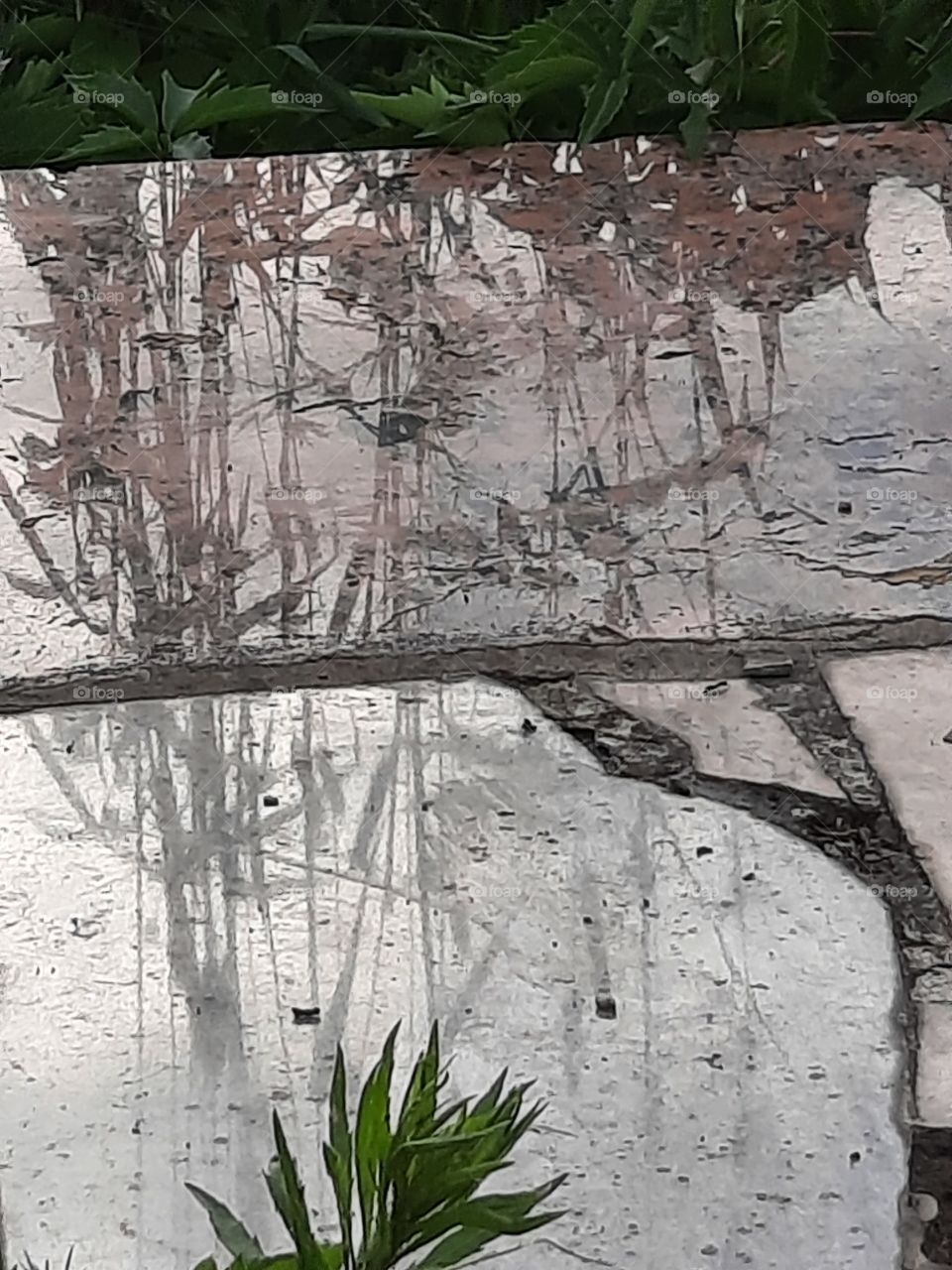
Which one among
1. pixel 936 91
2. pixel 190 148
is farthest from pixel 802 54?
pixel 190 148

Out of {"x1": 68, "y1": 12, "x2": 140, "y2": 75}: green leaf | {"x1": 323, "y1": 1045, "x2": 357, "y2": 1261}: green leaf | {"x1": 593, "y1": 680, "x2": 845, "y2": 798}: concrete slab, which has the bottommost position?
{"x1": 323, "y1": 1045, "x2": 357, "y2": 1261}: green leaf

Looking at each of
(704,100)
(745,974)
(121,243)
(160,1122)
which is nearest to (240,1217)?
(160,1122)

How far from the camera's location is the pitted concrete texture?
734 millimetres

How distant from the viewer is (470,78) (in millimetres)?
1475

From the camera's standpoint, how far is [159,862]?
0.87 m

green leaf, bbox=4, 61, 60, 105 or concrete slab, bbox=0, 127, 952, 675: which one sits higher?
green leaf, bbox=4, 61, 60, 105

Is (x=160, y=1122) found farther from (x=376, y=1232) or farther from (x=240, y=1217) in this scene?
(x=376, y=1232)

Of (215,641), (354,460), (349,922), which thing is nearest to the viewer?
(349,922)

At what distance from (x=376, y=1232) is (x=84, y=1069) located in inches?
11.0

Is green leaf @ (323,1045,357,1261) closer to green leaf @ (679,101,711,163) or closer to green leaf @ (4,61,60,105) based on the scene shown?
green leaf @ (679,101,711,163)

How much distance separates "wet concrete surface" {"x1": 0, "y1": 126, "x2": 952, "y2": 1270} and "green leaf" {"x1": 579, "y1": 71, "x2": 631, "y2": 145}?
0.10ft

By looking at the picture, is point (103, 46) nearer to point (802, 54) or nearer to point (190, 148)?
point (190, 148)

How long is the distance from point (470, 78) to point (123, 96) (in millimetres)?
320

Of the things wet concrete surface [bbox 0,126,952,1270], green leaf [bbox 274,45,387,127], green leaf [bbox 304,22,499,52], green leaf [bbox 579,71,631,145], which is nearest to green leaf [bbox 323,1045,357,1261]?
wet concrete surface [bbox 0,126,952,1270]
